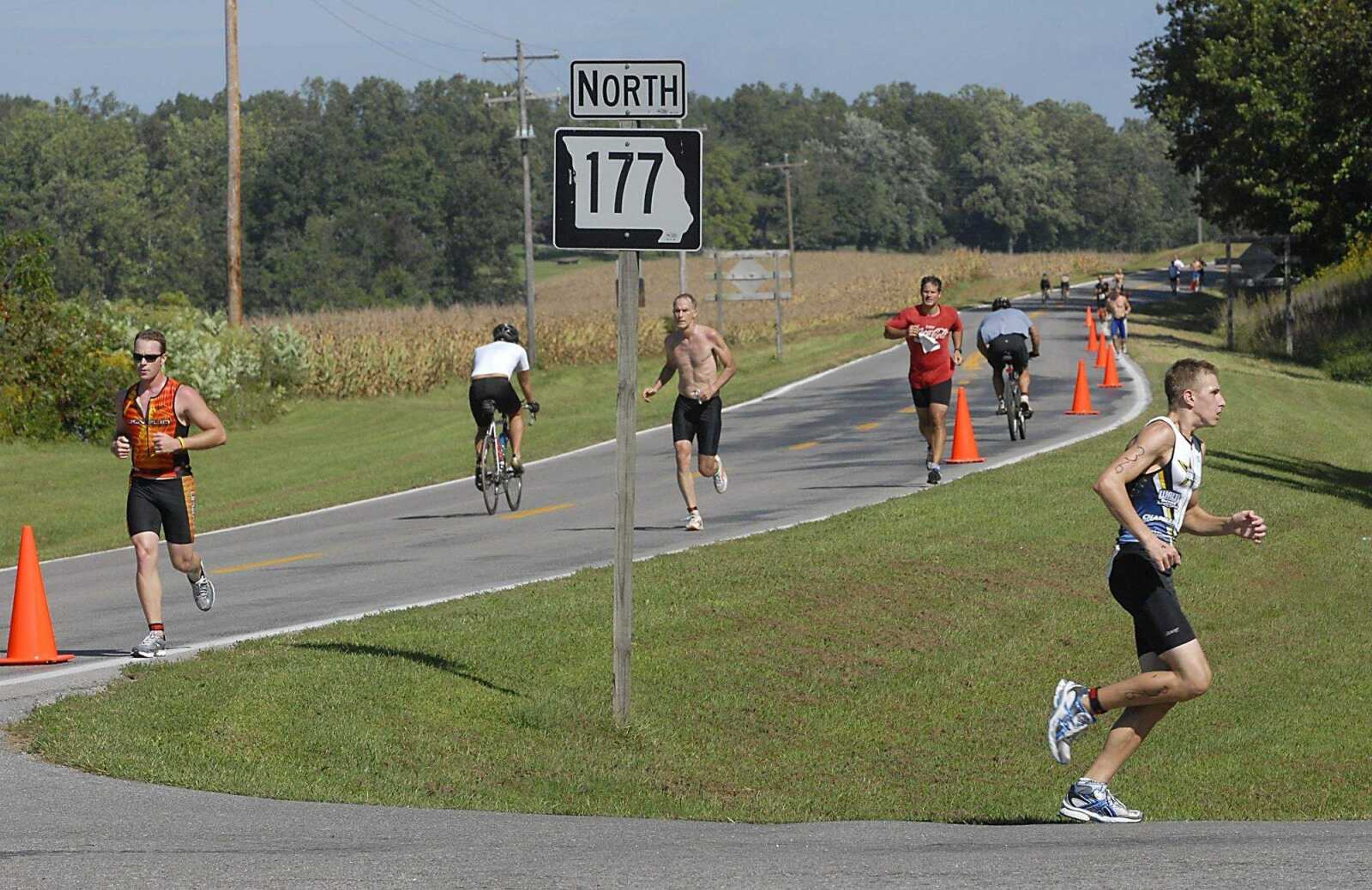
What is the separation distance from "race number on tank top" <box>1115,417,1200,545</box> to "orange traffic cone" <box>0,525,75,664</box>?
686cm

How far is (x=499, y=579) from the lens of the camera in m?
15.8

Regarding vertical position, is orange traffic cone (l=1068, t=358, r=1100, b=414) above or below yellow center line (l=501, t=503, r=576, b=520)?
above

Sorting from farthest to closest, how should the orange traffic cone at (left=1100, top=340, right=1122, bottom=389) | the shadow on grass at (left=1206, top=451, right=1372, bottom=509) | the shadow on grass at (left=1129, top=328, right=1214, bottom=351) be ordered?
the shadow on grass at (left=1129, top=328, right=1214, bottom=351), the orange traffic cone at (left=1100, top=340, right=1122, bottom=389), the shadow on grass at (left=1206, top=451, right=1372, bottom=509)

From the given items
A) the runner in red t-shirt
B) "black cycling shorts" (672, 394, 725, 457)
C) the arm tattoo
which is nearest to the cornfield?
the runner in red t-shirt

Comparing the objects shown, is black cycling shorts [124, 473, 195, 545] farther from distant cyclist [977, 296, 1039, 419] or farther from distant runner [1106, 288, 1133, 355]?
distant runner [1106, 288, 1133, 355]

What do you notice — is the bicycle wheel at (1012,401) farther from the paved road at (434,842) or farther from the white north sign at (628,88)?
the white north sign at (628,88)

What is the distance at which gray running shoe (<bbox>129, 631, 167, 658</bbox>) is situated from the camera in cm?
1185

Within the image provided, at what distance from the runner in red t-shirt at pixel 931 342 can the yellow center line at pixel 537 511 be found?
4361 mm

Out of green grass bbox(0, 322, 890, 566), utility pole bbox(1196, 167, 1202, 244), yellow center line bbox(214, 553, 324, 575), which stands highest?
utility pole bbox(1196, 167, 1202, 244)

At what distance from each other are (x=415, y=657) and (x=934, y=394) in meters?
9.60

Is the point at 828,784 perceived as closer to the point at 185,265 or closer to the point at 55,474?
the point at 55,474

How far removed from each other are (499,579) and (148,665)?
4745 mm

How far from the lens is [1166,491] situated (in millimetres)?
8180

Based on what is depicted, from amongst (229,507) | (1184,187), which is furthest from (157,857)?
(1184,187)
